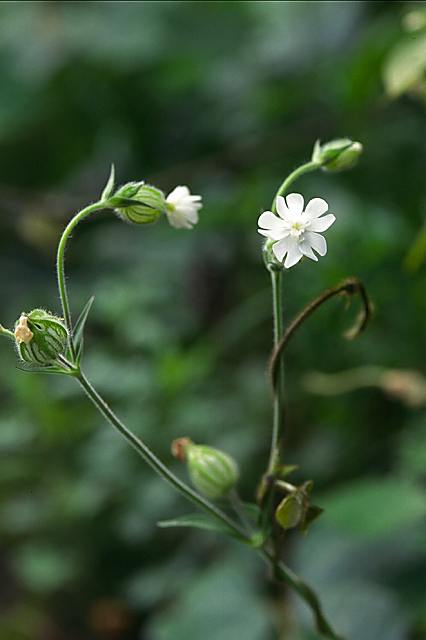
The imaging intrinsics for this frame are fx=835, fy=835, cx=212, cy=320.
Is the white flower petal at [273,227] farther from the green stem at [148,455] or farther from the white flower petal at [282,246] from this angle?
the green stem at [148,455]

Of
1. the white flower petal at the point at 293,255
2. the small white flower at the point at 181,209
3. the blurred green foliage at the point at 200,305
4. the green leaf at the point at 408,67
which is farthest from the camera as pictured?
the blurred green foliage at the point at 200,305

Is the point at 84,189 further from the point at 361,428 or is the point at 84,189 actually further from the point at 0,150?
the point at 361,428

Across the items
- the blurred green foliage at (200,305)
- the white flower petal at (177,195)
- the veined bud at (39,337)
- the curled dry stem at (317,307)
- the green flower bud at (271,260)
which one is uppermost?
the white flower petal at (177,195)

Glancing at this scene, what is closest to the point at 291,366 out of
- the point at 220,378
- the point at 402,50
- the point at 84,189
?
the point at 220,378

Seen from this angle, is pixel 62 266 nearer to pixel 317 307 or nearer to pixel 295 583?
pixel 317 307

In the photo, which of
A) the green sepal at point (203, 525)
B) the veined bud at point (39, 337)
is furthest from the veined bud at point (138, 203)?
the green sepal at point (203, 525)

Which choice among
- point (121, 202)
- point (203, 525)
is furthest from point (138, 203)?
point (203, 525)
